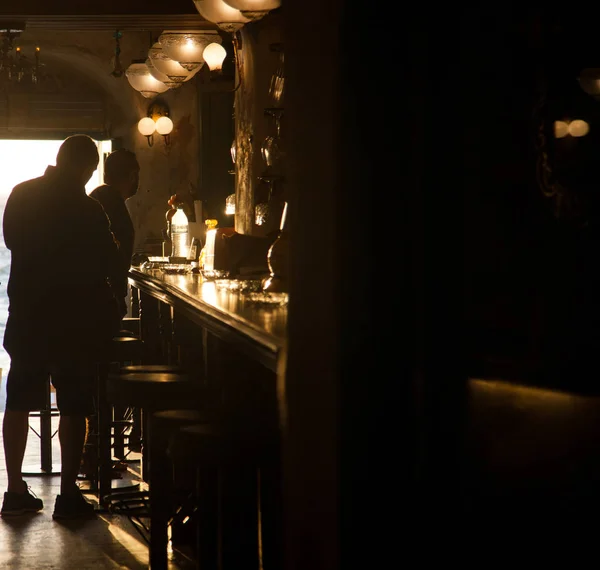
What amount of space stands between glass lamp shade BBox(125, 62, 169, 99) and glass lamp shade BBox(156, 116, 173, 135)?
137cm

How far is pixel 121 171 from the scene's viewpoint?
18.1 feet

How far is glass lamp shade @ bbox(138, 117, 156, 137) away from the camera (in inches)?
348

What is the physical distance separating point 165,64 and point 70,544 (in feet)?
9.83

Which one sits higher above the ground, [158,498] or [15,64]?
[15,64]

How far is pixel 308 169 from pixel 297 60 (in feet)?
0.73

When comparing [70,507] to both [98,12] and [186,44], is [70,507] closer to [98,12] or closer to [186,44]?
[186,44]

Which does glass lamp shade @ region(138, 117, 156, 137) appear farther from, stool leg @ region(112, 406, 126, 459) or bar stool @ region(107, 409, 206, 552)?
bar stool @ region(107, 409, 206, 552)

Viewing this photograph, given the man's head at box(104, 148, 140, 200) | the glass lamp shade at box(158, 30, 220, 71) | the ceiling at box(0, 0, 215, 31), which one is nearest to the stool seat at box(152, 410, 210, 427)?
the man's head at box(104, 148, 140, 200)

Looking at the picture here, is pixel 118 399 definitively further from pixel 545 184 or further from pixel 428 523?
pixel 545 184

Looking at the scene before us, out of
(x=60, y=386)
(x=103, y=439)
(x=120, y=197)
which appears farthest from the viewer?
(x=120, y=197)

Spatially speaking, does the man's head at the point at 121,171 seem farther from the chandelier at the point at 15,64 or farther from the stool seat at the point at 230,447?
the stool seat at the point at 230,447

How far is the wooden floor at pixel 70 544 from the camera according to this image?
3.94m

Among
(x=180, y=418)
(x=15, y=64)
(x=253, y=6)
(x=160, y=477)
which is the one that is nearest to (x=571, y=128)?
(x=180, y=418)

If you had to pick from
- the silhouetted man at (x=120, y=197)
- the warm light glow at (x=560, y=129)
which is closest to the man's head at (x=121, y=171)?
the silhouetted man at (x=120, y=197)
